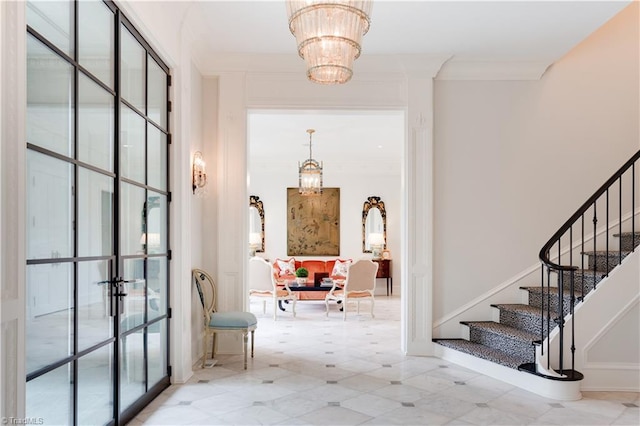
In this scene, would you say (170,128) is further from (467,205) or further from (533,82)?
(533,82)

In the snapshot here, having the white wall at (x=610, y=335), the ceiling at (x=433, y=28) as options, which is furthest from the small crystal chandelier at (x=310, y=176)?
the white wall at (x=610, y=335)

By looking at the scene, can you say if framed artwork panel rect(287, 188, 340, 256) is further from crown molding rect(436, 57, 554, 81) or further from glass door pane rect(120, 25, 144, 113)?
glass door pane rect(120, 25, 144, 113)

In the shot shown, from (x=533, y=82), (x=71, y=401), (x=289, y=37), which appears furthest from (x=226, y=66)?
(x=71, y=401)

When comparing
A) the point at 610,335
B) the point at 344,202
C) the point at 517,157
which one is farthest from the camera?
the point at 344,202

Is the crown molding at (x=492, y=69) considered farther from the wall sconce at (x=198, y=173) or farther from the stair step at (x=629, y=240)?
the wall sconce at (x=198, y=173)

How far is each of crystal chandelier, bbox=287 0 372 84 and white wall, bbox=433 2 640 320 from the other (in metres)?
3.06

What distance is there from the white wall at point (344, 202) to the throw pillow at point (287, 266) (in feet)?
1.21

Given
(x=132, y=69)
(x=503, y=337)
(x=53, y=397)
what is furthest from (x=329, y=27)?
(x=503, y=337)

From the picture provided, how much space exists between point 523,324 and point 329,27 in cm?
388

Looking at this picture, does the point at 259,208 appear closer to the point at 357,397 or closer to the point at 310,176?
the point at 310,176

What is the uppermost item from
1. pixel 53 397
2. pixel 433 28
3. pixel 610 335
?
pixel 433 28

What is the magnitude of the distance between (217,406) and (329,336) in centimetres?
308

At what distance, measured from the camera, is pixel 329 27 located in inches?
103

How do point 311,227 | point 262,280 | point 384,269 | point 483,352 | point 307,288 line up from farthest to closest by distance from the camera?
1. point 311,227
2. point 384,269
3. point 307,288
4. point 262,280
5. point 483,352
